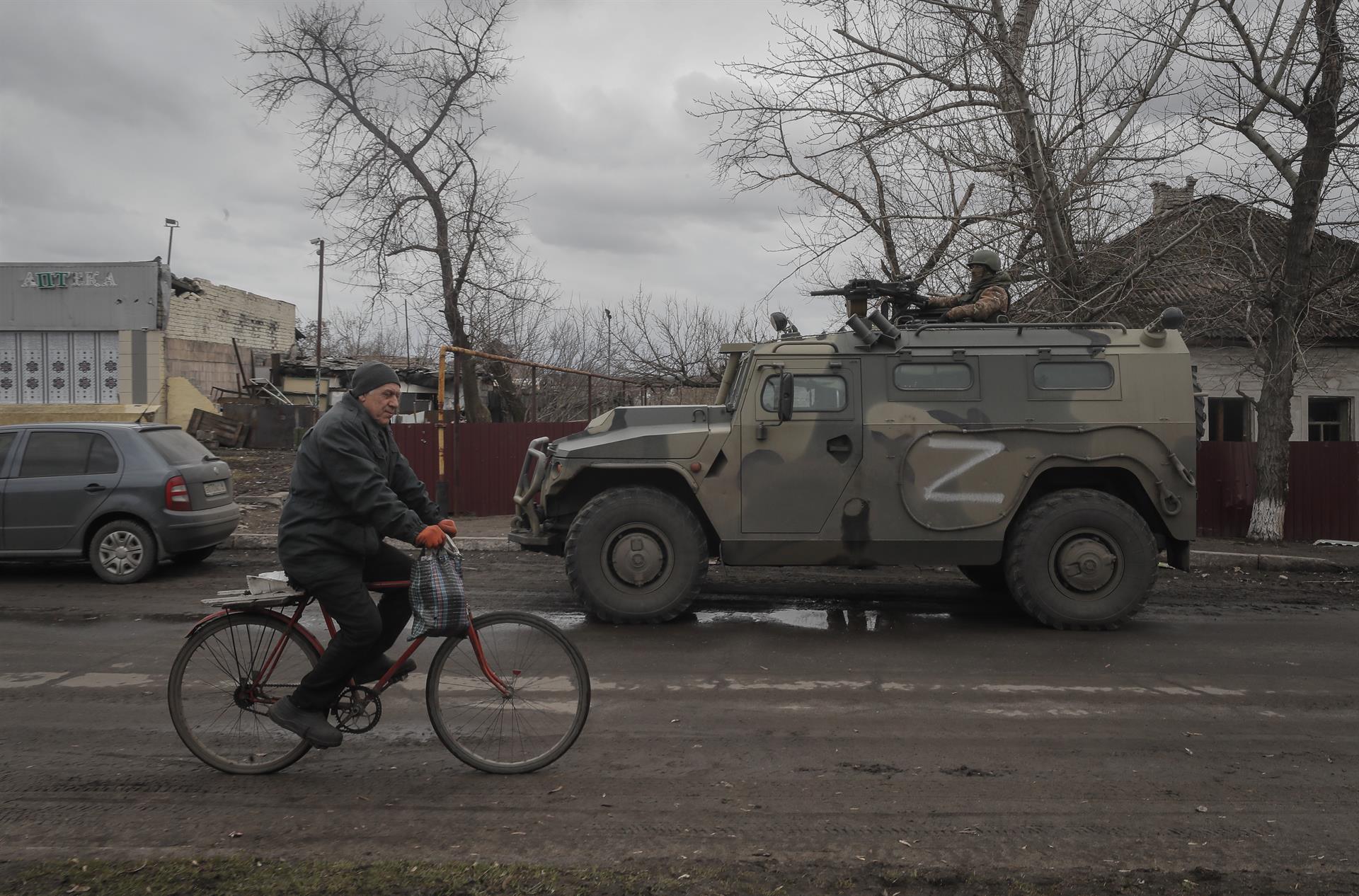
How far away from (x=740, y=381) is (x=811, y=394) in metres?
0.59

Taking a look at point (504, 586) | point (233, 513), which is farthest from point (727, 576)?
point (233, 513)

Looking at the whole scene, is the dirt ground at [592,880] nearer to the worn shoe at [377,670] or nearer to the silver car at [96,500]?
the worn shoe at [377,670]

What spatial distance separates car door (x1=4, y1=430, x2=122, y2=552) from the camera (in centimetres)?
971

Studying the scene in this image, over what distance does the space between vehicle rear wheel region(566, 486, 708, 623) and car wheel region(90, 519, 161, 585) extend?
185 inches

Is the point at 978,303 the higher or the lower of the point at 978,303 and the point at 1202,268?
the lower

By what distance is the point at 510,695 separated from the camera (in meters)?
4.46

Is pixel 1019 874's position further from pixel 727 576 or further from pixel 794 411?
pixel 727 576

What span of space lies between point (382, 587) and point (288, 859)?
120cm

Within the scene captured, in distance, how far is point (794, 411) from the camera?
796 cm

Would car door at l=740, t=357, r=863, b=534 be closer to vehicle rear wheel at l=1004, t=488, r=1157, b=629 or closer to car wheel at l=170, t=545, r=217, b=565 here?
vehicle rear wheel at l=1004, t=488, r=1157, b=629

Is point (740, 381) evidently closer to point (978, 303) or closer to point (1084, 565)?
point (978, 303)

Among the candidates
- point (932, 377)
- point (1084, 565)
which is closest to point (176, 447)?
point (932, 377)

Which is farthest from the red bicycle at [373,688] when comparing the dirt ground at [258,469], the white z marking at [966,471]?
the dirt ground at [258,469]

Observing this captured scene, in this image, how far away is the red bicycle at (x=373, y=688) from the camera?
14.5ft
